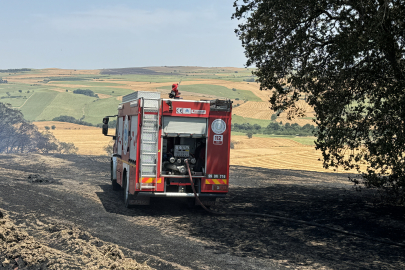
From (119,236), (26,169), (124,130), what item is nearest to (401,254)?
(119,236)

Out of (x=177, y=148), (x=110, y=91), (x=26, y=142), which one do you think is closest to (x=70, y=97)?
(x=110, y=91)

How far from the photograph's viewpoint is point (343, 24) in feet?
42.9

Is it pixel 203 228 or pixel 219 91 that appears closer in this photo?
pixel 203 228

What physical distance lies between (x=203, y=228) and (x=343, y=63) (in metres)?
5.99

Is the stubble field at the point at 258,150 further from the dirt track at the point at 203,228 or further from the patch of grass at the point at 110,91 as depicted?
the patch of grass at the point at 110,91

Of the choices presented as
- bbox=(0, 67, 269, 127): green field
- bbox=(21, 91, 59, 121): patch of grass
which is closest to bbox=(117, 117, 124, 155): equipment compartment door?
bbox=(0, 67, 269, 127): green field

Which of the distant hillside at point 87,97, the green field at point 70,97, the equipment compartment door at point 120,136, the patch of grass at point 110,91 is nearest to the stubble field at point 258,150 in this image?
the green field at point 70,97

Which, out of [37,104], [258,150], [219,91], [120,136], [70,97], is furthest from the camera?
[219,91]

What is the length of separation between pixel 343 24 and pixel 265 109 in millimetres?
66430

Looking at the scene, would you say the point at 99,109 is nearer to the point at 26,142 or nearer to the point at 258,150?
the point at 26,142

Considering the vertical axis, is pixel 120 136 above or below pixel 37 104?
above

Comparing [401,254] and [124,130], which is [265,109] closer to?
[124,130]

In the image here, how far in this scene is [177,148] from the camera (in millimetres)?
13367

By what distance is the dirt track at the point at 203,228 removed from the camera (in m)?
8.48
